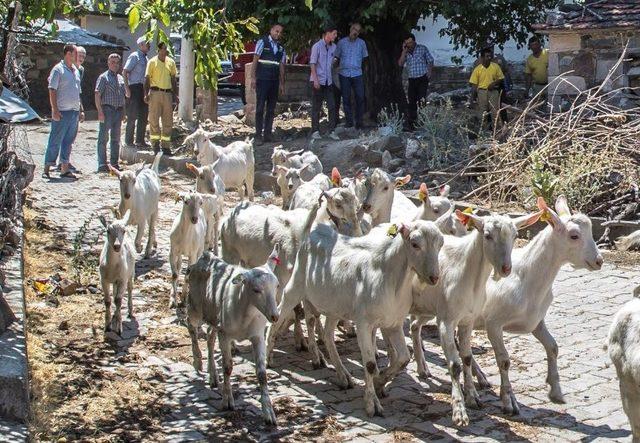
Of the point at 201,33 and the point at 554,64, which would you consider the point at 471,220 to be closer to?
the point at 201,33

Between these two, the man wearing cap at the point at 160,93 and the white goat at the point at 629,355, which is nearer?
the white goat at the point at 629,355

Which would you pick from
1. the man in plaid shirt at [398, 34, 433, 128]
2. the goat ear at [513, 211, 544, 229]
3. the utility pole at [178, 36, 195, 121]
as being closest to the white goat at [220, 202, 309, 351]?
the goat ear at [513, 211, 544, 229]

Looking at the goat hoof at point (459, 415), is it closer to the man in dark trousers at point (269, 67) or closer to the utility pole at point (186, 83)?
the man in dark trousers at point (269, 67)

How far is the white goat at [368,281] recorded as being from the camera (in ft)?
22.2

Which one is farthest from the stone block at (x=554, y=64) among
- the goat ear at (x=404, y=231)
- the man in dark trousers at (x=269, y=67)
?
the goat ear at (x=404, y=231)

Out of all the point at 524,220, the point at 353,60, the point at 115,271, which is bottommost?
the point at 115,271

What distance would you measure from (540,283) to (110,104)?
11214 mm

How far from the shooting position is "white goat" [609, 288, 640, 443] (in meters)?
5.36

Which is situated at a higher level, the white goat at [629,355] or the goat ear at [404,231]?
the goat ear at [404,231]

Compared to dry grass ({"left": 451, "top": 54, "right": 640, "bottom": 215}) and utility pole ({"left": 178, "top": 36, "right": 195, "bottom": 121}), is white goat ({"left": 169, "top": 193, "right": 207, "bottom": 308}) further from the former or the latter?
utility pole ({"left": 178, "top": 36, "right": 195, "bottom": 121})

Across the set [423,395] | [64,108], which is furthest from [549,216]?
[64,108]

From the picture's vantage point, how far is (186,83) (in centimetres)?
2136

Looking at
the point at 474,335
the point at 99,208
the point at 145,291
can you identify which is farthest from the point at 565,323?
the point at 99,208

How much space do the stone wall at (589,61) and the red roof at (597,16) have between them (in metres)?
0.16
